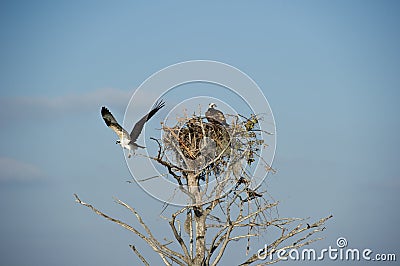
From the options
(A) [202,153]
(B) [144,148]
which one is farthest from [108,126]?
(A) [202,153]

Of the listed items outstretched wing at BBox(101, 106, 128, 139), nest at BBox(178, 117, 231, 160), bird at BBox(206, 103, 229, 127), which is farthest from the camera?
outstretched wing at BBox(101, 106, 128, 139)

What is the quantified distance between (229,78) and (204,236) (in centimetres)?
313

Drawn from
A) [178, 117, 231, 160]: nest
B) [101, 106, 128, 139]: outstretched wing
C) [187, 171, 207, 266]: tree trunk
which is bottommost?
[187, 171, 207, 266]: tree trunk

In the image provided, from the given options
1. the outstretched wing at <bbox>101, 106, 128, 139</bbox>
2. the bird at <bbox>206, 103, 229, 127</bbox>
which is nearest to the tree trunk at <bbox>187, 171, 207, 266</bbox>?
the bird at <bbox>206, 103, 229, 127</bbox>

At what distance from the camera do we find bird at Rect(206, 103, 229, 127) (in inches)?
456

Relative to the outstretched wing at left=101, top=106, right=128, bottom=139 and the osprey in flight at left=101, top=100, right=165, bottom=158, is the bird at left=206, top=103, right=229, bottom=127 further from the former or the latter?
the outstretched wing at left=101, top=106, right=128, bottom=139

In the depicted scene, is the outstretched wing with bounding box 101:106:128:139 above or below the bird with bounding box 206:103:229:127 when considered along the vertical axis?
above

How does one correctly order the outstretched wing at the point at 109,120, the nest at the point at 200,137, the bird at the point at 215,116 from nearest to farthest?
1. the nest at the point at 200,137
2. the bird at the point at 215,116
3. the outstretched wing at the point at 109,120

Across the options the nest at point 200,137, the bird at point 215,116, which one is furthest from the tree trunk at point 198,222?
the bird at point 215,116

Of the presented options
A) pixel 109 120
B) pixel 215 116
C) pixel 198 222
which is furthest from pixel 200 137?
pixel 109 120

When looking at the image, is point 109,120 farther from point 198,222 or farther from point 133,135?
point 198,222

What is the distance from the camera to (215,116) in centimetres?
1165

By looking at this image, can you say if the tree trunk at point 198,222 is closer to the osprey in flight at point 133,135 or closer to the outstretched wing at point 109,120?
the osprey in flight at point 133,135

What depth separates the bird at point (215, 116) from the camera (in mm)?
11586
